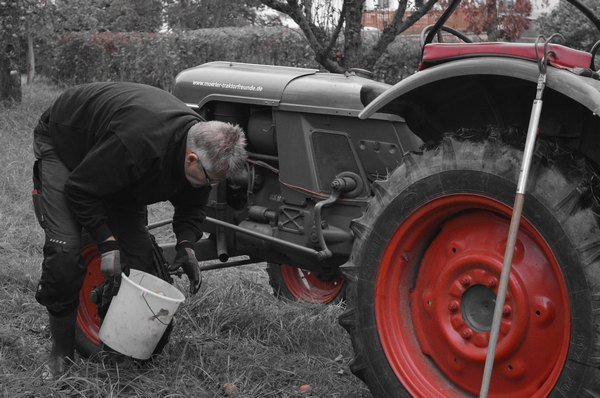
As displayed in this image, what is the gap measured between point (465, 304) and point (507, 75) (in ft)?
2.82

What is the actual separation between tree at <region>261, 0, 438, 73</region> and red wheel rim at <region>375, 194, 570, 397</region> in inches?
144

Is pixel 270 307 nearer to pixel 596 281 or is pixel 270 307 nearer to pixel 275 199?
pixel 275 199

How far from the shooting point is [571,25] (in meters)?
13.2

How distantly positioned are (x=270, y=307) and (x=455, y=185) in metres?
2.31

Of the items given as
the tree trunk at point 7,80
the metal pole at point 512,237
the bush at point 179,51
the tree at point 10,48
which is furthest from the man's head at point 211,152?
the tree trunk at point 7,80

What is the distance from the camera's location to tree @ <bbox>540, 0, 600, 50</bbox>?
12.6 meters

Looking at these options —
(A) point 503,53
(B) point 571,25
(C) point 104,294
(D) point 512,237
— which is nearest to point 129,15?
(B) point 571,25

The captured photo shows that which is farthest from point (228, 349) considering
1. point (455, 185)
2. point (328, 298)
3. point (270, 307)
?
point (455, 185)

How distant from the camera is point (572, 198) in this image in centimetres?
265

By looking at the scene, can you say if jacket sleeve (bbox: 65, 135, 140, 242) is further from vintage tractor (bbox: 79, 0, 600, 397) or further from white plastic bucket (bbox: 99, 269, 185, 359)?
vintage tractor (bbox: 79, 0, 600, 397)

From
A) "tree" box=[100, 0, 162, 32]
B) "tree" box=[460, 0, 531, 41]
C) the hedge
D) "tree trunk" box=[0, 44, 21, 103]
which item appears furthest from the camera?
"tree" box=[100, 0, 162, 32]

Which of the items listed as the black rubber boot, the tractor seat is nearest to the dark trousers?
the black rubber boot

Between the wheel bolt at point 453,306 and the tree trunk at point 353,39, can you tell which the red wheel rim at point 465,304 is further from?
the tree trunk at point 353,39

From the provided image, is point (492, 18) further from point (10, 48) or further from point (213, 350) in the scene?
point (10, 48)
